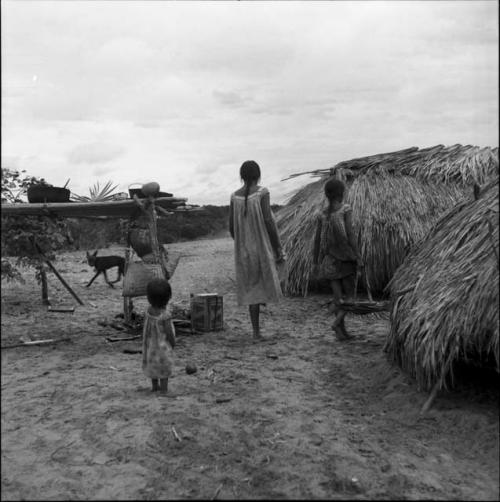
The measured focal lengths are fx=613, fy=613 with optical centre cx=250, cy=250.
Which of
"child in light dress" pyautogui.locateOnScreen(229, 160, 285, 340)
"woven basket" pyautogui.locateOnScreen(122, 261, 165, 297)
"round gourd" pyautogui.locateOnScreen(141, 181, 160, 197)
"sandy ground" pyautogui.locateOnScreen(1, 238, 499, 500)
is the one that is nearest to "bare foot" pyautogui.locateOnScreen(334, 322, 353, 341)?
"sandy ground" pyautogui.locateOnScreen(1, 238, 499, 500)

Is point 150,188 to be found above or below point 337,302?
above

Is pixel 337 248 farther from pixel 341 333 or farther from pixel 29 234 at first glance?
pixel 29 234

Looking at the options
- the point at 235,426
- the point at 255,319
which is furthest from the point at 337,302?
the point at 235,426

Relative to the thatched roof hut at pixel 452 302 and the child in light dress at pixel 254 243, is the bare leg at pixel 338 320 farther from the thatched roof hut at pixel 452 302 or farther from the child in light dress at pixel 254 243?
the thatched roof hut at pixel 452 302

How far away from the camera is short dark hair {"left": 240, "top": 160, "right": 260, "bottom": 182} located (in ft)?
18.2

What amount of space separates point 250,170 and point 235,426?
105 inches

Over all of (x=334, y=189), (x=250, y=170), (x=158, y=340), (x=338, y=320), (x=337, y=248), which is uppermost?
(x=250, y=170)

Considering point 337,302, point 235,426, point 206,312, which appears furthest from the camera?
point 206,312

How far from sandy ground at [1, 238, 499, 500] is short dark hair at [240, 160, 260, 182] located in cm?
155

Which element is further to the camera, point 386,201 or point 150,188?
point 386,201

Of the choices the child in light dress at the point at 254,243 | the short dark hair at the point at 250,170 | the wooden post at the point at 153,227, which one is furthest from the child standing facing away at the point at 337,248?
the wooden post at the point at 153,227

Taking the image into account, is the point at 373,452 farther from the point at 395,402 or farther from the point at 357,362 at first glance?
the point at 357,362

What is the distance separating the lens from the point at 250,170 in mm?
5562

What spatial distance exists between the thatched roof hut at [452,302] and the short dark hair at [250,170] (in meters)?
1.63
